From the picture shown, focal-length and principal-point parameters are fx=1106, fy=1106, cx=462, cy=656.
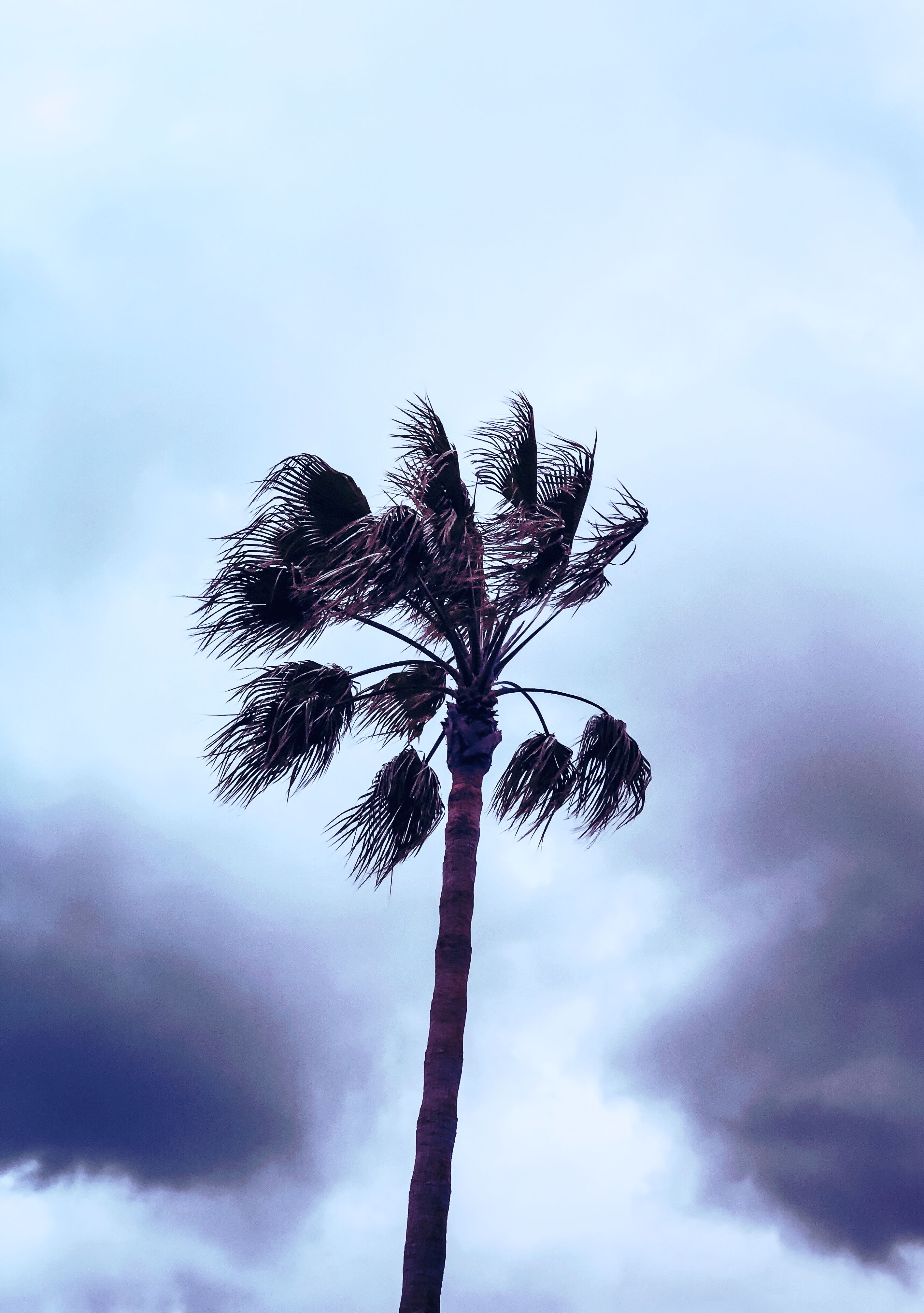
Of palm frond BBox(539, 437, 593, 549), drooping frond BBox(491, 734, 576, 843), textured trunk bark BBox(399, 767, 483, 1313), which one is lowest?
textured trunk bark BBox(399, 767, 483, 1313)

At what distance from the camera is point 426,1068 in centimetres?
931

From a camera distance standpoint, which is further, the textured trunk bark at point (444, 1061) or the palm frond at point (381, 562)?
the palm frond at point (381, 562)

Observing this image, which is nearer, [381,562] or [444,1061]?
[444,1061]

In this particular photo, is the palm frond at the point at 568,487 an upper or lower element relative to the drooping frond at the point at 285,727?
upper

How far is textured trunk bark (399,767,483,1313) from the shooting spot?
334 inches

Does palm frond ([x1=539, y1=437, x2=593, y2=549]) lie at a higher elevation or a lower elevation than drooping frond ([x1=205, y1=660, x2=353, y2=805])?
higher

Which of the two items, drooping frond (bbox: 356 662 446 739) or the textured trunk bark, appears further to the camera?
drooping frond (bbox: 356 662 446 739)

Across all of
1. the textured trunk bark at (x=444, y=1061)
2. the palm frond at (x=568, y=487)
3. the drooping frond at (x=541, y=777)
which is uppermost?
the palm frond at (x=568, y=487)

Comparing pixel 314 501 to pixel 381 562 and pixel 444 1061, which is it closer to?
pixel 381 562

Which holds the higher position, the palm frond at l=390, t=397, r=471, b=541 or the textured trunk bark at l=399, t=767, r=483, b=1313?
the palm frond at l=390, t=397, r=471, b=541

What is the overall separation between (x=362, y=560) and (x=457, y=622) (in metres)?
1.75

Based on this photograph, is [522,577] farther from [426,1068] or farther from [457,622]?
[426,1068]

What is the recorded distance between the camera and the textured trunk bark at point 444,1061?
8492 millimetres

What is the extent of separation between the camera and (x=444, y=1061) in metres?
9.33
